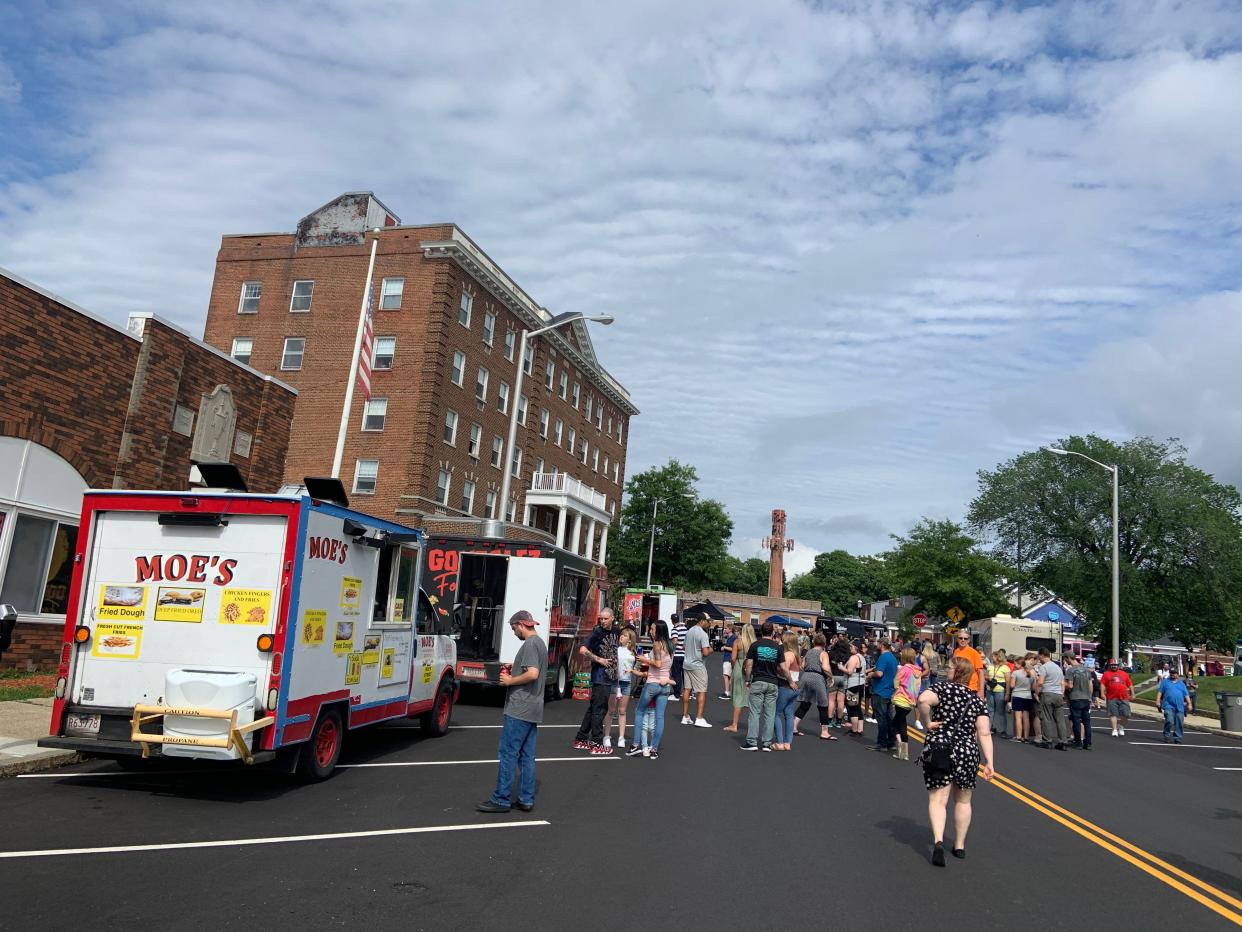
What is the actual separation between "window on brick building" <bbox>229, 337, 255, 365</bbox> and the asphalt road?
32.6 metres

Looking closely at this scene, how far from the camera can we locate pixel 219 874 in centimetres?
604

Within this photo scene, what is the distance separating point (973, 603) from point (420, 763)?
4868 centimetres

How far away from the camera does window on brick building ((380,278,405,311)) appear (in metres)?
38.7

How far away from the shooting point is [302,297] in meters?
40.1

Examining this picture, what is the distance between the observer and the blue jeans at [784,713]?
14.2m

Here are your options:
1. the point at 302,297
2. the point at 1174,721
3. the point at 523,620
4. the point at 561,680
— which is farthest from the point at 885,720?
the point at 302,297

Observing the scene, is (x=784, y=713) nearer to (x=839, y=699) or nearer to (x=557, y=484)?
(x=839, y=699)

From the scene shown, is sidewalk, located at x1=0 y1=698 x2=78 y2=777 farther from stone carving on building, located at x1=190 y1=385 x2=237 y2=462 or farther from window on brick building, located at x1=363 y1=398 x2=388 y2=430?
window on brick building, located at x1=363 y1=398 x2=388 y2=430

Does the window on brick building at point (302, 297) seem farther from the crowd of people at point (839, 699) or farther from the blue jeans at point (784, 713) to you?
the blue jeans at point (784, 713)

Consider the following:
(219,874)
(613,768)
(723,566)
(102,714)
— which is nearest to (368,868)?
(219,874)

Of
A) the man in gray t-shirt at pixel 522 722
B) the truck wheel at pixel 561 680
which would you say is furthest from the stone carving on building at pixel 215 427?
the man in gray t-shirt at pixel 522 722

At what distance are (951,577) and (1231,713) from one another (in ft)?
97.2

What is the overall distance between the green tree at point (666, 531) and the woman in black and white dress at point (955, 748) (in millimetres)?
53530

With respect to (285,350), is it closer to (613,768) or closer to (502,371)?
(502,371)
